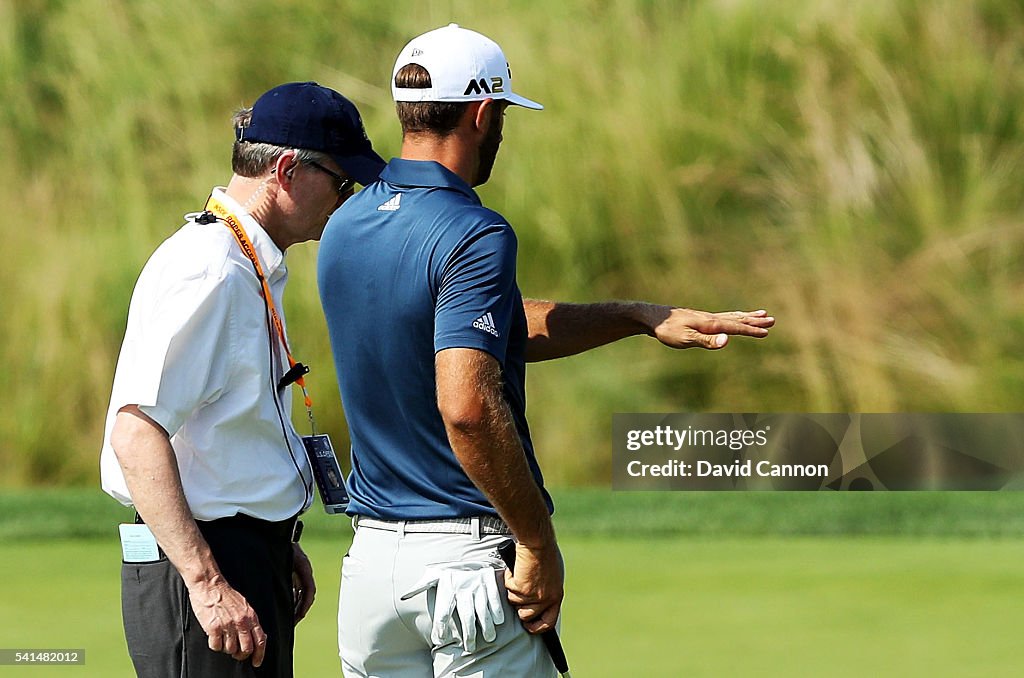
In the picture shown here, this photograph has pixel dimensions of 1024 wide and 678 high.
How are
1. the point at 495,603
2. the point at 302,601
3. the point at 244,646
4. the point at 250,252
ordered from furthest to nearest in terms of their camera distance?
1. the point at 302,601
2. the point at 250,252
3. the point at 244,646
4. the point at 495,603

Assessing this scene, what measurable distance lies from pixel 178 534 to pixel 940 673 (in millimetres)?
2654

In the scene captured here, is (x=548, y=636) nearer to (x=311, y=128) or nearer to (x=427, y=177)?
(x=427, y=177)

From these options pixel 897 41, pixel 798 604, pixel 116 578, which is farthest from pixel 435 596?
pixel 897 41

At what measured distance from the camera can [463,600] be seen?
226cm

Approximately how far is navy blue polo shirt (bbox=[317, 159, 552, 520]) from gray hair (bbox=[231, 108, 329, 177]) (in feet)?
0.71

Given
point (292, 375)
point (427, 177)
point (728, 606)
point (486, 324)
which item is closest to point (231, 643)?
point (292, 375)

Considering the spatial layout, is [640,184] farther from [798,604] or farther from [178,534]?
[178,534]

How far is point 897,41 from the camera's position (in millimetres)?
9367

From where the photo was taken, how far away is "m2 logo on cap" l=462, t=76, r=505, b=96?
2.35 meters

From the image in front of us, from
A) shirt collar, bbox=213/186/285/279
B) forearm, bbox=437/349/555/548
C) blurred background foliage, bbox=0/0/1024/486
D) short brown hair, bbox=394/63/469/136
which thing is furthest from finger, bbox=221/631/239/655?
blurred background foliage, bbox=0/0/1024/486

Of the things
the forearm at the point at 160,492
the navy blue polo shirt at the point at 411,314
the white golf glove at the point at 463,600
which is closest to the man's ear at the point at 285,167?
the navy blue polo shirt at the point at 411,314

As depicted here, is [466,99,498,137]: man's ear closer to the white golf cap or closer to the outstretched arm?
the white golf cap

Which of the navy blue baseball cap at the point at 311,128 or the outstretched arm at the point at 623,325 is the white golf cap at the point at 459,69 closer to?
the navy blue baseball cap at the point at 311,128

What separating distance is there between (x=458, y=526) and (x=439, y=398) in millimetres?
247
